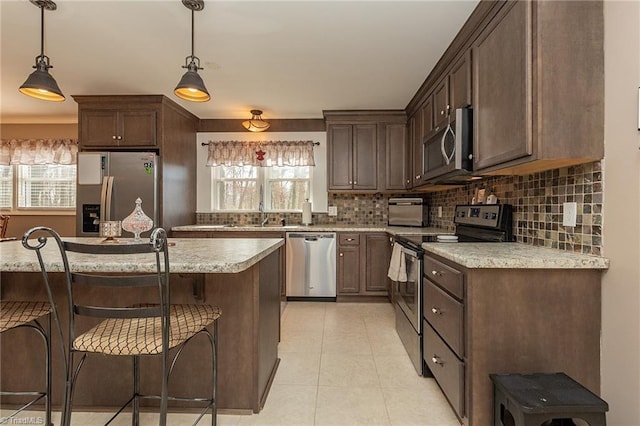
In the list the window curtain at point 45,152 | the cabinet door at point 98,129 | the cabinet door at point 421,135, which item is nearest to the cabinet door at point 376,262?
the cabinet door at point 421,135

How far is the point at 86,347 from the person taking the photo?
124 cm

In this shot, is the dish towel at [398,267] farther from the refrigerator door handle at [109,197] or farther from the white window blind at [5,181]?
the white window blind at [5,181]

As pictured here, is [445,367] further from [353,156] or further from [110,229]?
[353,156]

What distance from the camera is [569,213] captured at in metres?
1.70

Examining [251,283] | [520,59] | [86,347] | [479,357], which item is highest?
[520,59]

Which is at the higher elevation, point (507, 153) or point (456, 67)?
point (456, 67)

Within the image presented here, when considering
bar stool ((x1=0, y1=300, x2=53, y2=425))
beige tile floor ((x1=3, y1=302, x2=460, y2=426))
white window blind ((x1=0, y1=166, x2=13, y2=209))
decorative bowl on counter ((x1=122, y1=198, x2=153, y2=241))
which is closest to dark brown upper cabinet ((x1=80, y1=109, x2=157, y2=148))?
decorative bowl on counter ((x1=122, y1=198, x2=153, y2=241))

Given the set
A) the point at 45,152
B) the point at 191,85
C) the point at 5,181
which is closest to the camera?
the point at 191,85

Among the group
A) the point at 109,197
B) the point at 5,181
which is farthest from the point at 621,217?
the point at 5,181

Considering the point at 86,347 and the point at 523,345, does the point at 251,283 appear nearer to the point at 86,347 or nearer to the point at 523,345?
the point at 86,347

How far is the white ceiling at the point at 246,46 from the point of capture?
210cm

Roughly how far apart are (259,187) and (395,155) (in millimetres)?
1914

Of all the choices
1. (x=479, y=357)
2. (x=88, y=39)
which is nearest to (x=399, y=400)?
(x=479, y=357)

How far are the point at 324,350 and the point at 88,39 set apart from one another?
2.96 metres
